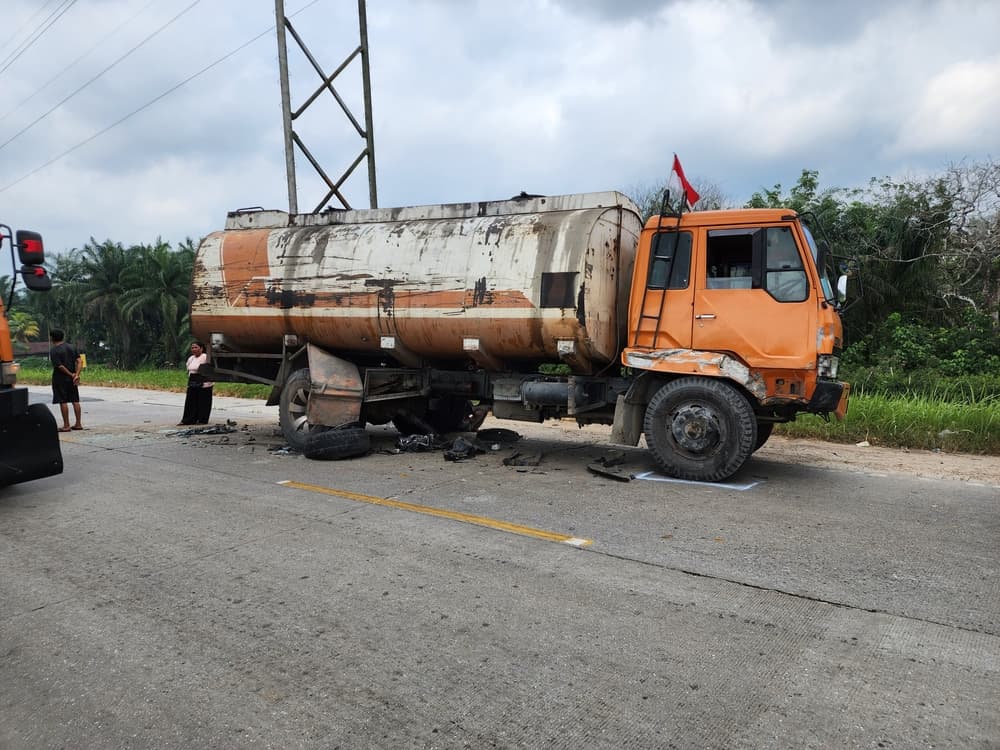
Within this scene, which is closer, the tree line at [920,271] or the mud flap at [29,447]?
the mud flap at [29,447]

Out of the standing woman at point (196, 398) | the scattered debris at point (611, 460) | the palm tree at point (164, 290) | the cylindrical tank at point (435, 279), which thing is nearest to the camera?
the cylindrical tank at point (435, 279)

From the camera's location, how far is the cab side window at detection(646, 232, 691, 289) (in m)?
7.21

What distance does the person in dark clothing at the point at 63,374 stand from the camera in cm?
1140

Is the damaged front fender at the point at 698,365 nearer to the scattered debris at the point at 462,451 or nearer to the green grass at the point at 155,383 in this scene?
the scattered debris at the point at 462,451

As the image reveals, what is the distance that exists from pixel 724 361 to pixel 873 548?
247 centimetres

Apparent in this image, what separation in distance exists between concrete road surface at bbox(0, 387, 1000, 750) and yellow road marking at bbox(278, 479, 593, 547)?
35 mm

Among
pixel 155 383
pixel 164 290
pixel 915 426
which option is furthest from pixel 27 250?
pixel 164 290

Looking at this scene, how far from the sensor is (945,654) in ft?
10.8

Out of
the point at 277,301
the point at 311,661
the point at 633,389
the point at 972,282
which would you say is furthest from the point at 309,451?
the point at 972,282

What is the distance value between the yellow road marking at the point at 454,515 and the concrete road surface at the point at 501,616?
0.04 meters

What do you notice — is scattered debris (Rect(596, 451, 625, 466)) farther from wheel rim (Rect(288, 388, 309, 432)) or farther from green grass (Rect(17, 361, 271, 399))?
green grass (Rect(17, 361, 271, 399))

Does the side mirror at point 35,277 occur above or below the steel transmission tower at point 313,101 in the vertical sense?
below

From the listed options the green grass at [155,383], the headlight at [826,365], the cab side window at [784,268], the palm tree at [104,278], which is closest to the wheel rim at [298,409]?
the cab side window at [784,268]

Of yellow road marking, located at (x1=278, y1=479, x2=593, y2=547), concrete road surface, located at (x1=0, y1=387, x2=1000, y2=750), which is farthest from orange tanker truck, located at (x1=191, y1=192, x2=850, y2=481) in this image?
yellow road marking, located at (x1=278, y1=479, x2=593, y2=547)
